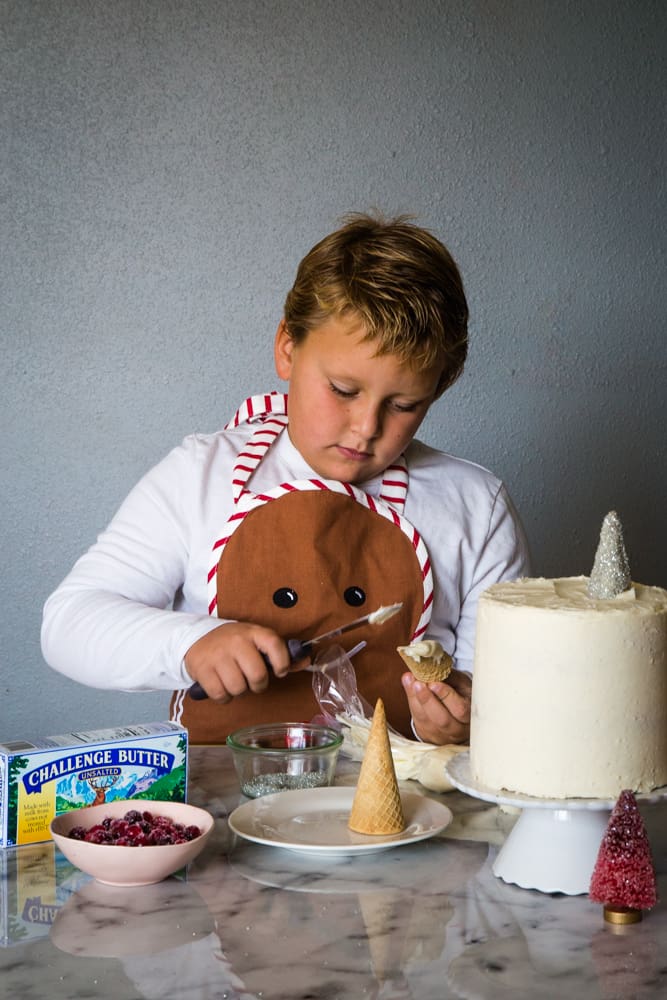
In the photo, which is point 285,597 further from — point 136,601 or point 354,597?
point 136,601

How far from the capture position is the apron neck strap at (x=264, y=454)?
1.67 m

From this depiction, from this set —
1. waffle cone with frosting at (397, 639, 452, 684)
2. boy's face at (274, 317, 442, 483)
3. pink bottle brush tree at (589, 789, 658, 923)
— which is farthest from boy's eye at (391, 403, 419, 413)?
pink bottle brush tree at (589, 789, 658, 923)

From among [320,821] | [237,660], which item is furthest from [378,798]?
[237,660]

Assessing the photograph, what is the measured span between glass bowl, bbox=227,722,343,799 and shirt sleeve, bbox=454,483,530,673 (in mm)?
595

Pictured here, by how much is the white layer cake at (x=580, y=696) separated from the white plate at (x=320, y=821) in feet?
0.43

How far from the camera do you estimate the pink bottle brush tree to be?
2.70 feet

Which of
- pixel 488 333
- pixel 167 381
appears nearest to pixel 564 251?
pixel 488 333

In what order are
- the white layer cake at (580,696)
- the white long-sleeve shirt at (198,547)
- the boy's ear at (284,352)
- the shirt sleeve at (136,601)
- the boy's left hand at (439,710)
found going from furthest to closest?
1. the boy's ear at (284,352)
2. the white long-sleeve shirt at (198,547)
3. the shirt sleeve at (136,601)
4. the boy's left hand at (439,710)
5. the white layer cake at (580,696)

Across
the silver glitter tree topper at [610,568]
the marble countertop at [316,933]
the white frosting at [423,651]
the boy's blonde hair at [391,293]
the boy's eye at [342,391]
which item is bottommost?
the marble countertop at [316,933]

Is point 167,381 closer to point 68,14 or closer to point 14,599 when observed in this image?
point 14,599

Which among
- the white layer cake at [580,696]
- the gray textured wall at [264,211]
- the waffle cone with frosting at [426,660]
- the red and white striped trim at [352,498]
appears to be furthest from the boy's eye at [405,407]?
the gray textured wall at [264,211]

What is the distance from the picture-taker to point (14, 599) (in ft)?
8.10

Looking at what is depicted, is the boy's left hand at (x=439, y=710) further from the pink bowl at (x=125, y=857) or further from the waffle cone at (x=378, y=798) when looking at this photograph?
the pink bowl at (x=125, y=857)

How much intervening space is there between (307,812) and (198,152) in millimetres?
1763
